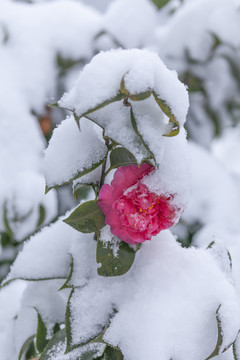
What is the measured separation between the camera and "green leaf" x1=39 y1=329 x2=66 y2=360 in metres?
Result: 0.58

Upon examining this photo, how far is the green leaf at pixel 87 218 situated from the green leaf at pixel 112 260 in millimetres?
14

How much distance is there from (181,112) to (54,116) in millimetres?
897

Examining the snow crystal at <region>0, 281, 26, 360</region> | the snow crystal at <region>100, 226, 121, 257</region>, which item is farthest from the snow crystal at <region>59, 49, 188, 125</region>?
the snow crystal at <region>0, 281, 26, 360</region>

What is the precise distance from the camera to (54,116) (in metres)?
1.32

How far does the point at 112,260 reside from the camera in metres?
0.50

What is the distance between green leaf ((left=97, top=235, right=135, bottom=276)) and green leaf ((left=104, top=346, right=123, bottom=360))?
3.5 inches

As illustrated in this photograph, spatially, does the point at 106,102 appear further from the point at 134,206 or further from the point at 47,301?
the point at 47,301

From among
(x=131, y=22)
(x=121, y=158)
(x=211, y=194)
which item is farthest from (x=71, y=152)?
(x=131, y=22)

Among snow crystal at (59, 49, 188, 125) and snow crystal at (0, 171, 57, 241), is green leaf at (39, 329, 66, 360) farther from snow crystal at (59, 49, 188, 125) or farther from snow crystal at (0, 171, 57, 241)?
snow crystal at (0, 171, 57, 241)

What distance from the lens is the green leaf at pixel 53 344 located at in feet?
1.92

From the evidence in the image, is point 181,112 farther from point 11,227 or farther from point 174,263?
point 11,227

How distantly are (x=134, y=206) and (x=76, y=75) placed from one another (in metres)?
0.92

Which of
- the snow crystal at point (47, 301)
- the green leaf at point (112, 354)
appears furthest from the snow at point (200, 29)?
the green leaf at point (112, 354)

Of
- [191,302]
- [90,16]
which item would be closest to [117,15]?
[90,16]
